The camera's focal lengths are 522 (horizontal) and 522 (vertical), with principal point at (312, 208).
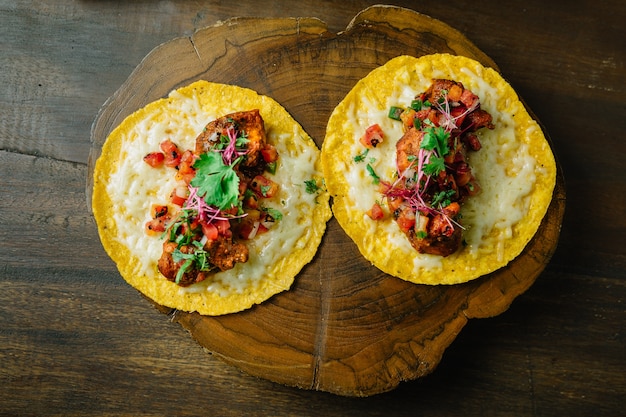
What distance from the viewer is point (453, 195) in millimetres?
4219

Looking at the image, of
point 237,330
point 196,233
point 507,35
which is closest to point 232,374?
point 237,330

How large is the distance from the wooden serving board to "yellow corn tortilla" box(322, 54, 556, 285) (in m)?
0.15

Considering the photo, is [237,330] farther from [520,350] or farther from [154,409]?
[520,350]

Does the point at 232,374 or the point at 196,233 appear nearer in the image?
the point at 196,233

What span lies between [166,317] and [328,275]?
161 centimetres

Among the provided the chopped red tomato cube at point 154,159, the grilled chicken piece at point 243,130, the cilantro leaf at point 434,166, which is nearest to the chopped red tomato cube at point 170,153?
the chopped red tomato cube at point 154,159

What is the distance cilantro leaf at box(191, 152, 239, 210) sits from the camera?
4.06 m

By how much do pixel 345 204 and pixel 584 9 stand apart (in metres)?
3.20

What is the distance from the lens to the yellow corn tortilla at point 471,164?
4449mm

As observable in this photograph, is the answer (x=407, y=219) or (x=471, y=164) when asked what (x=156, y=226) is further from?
(x=471, y=164)

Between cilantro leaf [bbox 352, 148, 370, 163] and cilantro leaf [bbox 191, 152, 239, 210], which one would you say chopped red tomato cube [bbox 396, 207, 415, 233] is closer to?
cilantro leaf [bbox 352, 148, 370, 163]

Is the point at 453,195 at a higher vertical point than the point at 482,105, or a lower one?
lower

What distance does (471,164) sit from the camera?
4453 millimetres

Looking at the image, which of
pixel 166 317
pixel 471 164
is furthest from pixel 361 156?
pixel 166 317
